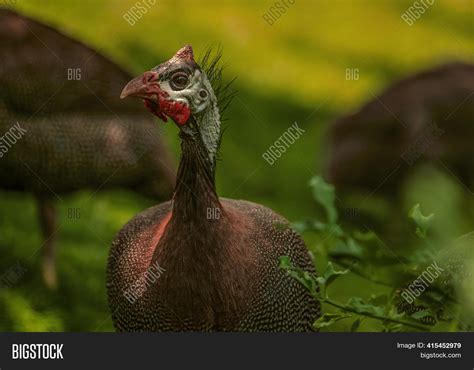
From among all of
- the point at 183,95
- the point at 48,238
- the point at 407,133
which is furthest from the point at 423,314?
the point at 407,133

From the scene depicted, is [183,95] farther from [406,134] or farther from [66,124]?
[406,134]

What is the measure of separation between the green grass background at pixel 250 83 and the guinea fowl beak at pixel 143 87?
1.97 metres

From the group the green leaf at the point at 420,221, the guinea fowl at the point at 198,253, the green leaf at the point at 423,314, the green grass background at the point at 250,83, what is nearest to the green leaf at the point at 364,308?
the green leaf at the point at 423,314

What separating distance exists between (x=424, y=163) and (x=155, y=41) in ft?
10.6

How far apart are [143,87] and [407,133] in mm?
3476

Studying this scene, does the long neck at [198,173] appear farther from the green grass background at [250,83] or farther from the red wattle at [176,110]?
the green grass background at [250,83]

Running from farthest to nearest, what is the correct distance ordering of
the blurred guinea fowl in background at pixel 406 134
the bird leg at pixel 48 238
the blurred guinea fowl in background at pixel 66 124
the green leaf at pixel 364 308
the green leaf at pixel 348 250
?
the blurred guinea fowl in background at pixel 406 134 < the bird leg at pixel 48 238 < the blurred guinea fowl in background at pixel 66 124 < the green leaf at pixel 364 308 < the green leaf at pixel 348 250

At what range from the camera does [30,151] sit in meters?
5.55

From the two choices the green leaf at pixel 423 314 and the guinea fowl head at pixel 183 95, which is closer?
the green leaf at pixel 423 314

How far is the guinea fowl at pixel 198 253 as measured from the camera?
4.18 m

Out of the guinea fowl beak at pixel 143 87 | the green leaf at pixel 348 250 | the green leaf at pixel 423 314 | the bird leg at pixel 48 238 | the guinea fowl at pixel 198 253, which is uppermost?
the bird leg at pixel 48 238

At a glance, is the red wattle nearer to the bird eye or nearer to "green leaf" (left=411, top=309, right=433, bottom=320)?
the bird eye

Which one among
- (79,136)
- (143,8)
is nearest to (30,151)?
(79,136)

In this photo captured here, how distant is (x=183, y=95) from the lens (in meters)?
4.16
